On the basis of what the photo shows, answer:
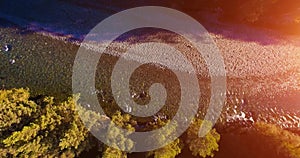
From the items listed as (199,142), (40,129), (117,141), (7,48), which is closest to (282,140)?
(199,142)

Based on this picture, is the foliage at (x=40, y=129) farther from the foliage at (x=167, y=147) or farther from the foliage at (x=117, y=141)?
the foliage at (x=167, y=147)

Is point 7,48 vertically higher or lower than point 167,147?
higher

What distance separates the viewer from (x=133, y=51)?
3647 cm

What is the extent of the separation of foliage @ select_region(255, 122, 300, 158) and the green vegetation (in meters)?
4.86

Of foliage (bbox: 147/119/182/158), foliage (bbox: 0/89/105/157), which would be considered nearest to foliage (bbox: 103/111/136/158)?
foliage (bbox: 0/89/105/157)

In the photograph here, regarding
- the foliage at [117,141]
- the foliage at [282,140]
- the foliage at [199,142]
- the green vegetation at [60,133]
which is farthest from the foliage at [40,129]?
the foliage at [282,140]

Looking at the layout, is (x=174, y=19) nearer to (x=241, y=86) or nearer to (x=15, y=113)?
(x=241, y=86)

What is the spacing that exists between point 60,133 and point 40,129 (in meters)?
1.56

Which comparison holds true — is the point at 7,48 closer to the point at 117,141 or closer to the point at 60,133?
the point at 60,133

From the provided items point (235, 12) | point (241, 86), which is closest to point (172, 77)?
point (241, 86)

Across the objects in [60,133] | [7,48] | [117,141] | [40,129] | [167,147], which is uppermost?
[7,48]

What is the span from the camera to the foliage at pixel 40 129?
84.4 feet

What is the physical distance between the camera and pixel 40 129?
26594 millimetres

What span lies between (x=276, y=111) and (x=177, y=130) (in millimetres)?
13499
